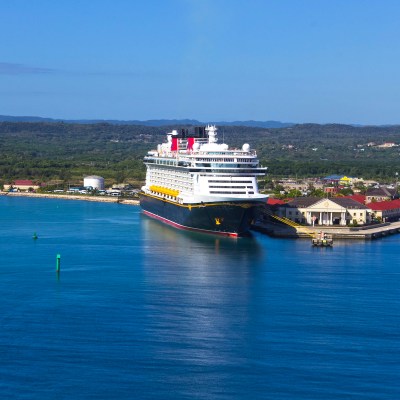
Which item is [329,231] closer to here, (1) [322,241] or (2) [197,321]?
(1) [322,241]

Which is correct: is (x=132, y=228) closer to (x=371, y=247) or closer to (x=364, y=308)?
(x=371, y=247)

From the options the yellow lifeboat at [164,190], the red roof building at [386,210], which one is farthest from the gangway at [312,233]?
the red roof building at [386,210]

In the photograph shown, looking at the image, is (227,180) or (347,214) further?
(347,214)

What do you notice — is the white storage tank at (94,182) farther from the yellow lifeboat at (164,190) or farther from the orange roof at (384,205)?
the orange roof at (384,205)

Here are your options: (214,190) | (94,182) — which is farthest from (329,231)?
(94,182)

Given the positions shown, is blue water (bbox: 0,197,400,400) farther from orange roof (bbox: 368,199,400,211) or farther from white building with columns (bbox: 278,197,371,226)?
orange roof (bbox: 368,199,400,211)

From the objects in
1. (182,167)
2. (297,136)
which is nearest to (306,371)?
(182,167)
